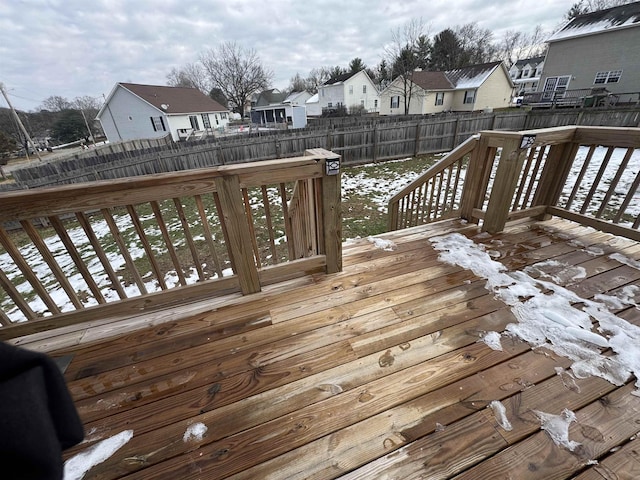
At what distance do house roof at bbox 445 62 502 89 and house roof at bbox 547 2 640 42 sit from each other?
4696 millimetres

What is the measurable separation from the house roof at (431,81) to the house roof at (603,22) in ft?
24.3

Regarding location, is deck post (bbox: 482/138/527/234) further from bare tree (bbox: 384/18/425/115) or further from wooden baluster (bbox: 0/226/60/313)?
bare tree (bbox: 384/18/425/115)

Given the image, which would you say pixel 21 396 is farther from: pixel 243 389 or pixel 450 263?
pixel 450 263

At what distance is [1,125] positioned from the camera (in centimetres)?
2634

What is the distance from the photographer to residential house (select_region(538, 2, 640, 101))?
568 inches

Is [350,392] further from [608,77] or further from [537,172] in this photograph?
[608,77]

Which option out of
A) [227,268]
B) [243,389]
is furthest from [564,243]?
[227,268]

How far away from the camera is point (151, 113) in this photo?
20594mm

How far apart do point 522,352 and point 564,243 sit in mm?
1667

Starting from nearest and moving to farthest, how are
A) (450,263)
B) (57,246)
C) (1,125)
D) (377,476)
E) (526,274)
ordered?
(377,476) < (526,274) < (450,263) < (57,246) < (1,125)

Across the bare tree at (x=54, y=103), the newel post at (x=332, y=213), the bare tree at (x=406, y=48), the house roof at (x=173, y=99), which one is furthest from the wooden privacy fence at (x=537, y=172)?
the bare tree at (x=54, y=103)

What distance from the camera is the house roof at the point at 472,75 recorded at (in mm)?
21828

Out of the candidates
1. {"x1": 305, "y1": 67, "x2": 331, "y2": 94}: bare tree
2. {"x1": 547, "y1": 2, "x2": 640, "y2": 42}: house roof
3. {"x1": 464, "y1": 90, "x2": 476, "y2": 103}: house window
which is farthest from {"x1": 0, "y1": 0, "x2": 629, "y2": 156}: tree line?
{"x1": 547, "y1": 2, "x2": 640, "y2": 42}: house roof

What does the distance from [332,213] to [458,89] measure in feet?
90.7
